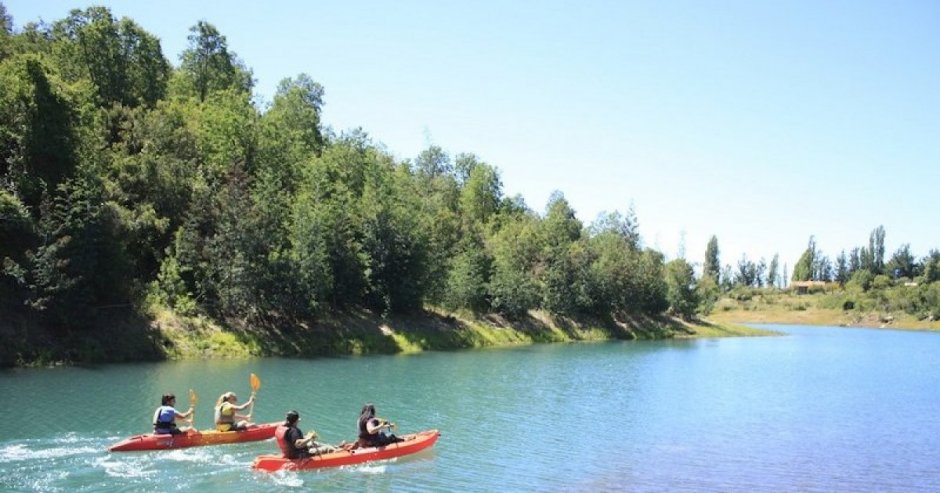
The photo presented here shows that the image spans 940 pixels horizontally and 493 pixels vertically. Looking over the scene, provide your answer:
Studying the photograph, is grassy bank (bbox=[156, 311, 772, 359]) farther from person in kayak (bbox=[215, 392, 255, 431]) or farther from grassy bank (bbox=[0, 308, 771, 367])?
person in kayak (bbox=[215, 392, 255, 431])

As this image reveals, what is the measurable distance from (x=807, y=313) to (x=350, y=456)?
566ft

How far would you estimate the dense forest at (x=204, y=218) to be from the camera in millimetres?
43969

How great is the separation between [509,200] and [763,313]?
85676 millimetres

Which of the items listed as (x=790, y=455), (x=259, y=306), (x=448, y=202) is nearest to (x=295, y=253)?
(x=259, y=306)

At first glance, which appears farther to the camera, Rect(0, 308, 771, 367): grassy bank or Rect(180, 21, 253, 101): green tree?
Rect(180, 21, 253, 101): green tree

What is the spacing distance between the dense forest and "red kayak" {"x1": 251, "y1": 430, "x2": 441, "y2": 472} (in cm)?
2789

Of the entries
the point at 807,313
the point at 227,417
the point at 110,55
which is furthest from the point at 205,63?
the point at 807,313

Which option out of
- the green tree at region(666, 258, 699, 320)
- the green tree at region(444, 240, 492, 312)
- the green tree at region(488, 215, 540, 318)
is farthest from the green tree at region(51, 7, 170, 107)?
the green tree at region(666, 258, 699, 320)

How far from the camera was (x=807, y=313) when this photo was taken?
17138 cm

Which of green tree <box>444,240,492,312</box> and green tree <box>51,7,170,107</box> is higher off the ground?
green tree <box>51,7,170,107</box>

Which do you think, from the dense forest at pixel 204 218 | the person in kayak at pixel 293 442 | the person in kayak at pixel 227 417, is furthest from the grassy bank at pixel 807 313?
the person in kayak at pixel 293 442

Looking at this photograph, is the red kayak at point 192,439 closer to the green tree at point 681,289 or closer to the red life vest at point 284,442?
the red life vest at point 284,442

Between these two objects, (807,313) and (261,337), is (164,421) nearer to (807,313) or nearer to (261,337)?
(261,337)

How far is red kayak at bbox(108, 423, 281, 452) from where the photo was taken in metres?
22.8
